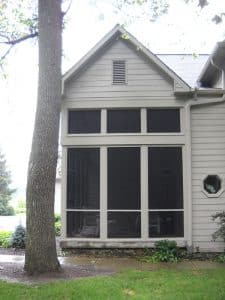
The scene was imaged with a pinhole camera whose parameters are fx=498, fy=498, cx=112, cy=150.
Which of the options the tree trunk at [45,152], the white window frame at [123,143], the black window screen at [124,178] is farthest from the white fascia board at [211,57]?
the tree trunk at [45,152]

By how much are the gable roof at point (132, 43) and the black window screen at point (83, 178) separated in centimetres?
186

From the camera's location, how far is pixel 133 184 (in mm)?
12273

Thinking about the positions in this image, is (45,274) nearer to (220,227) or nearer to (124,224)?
(124,224)

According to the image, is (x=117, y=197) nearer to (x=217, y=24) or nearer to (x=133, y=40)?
(x=133, y=40)

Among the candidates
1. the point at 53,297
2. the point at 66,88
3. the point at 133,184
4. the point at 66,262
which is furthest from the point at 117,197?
the point at 53,297

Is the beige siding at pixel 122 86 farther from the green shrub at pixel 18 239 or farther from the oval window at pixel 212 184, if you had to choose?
the green shrub at pixel 18 239

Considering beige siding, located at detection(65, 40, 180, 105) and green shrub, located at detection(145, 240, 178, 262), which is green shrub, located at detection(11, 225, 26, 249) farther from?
beige siding, located at detection(65, 40, 180, 105)

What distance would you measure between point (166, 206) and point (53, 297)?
547 cm

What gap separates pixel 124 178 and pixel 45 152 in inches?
132

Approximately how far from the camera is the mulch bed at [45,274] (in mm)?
8564

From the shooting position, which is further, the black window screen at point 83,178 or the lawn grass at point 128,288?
the black window screen at point 83,178

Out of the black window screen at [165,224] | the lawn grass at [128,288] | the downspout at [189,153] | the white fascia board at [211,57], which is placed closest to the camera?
the lawn grass at [128,288]

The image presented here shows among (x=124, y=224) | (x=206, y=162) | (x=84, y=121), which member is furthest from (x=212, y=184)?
(x=84, y=121)

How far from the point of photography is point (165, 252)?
11469 millimetres
